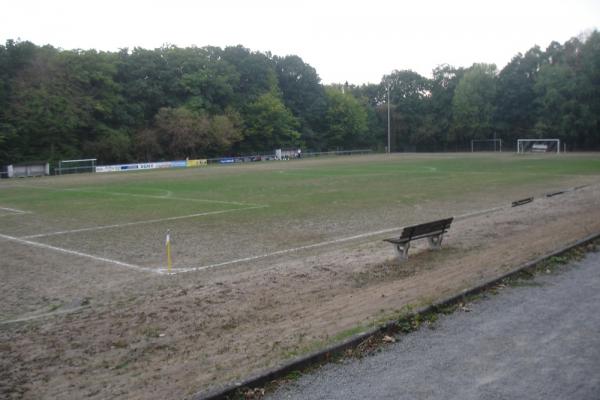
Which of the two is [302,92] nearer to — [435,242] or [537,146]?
[537,146]

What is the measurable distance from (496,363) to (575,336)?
4.91ft

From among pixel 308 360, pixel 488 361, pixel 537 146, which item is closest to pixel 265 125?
pixel 537 146

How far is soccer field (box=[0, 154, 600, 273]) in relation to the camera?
15.7 m

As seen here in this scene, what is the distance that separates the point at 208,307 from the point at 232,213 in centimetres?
1416

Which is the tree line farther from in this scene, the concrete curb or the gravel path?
the gravel path

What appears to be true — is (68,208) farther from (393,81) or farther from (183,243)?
(393,81)

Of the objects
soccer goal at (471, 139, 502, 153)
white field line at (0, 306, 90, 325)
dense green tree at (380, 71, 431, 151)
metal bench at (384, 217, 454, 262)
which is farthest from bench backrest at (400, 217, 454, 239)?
dense green tree at (380, 71, 431, 151)

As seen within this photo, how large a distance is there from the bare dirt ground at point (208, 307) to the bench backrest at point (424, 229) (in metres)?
0.56

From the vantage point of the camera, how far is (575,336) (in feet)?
22.9

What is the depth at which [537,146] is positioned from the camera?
82188 millimetres

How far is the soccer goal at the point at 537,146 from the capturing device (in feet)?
268

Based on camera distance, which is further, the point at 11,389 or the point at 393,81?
the point at 393,81

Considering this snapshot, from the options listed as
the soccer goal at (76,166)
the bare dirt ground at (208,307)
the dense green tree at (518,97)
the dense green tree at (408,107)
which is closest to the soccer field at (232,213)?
the bare dirt ground at (208,307)

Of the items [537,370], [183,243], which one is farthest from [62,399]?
[183,243]
